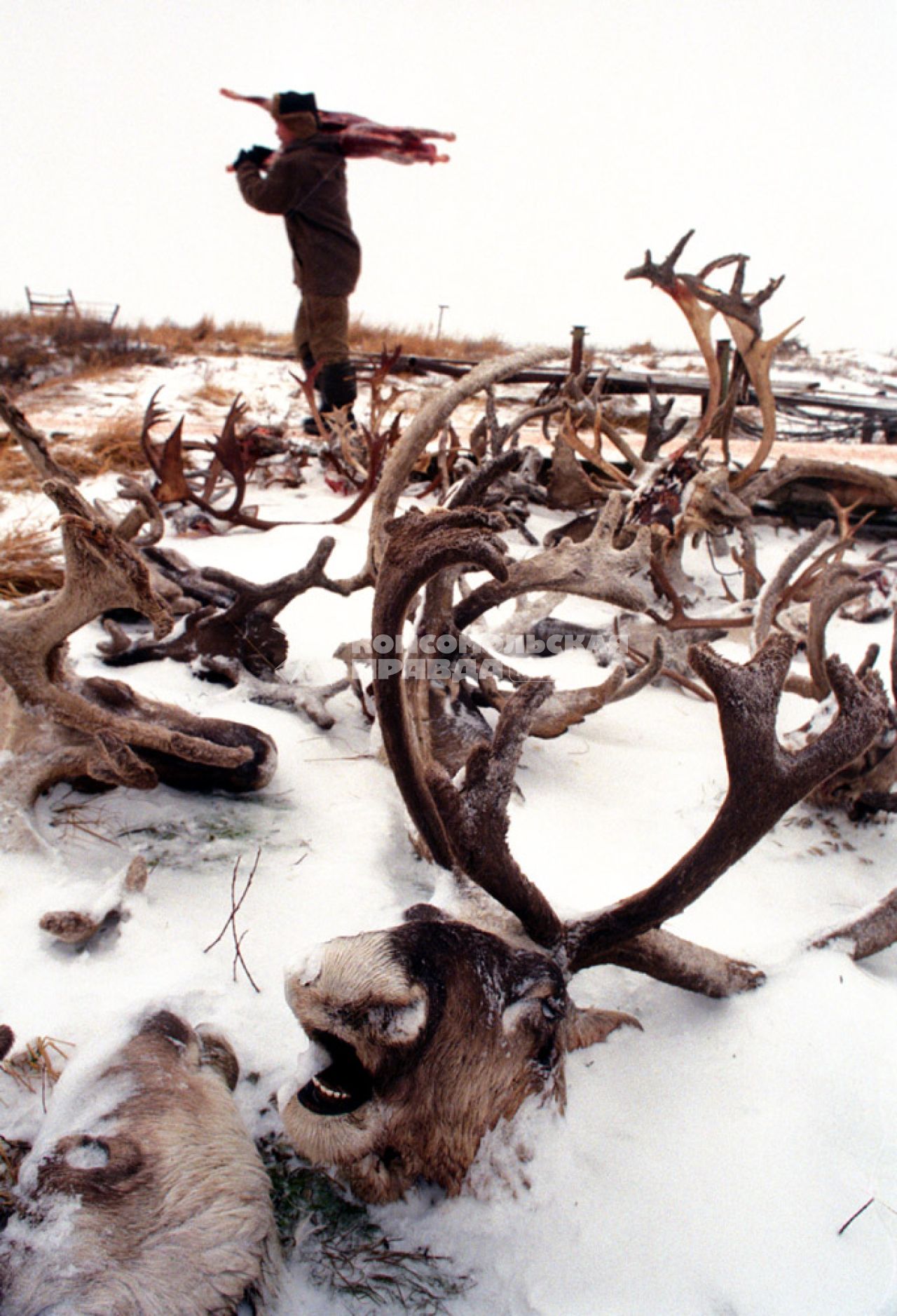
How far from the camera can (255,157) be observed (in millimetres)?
5961

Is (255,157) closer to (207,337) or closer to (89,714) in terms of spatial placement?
(89,714)

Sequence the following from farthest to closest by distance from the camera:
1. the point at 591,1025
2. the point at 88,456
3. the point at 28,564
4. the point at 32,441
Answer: the point at 88,456 → the point at 28,564 → the point at 32,441 → the point at 591,1025

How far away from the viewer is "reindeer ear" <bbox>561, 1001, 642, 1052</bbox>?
1056mm

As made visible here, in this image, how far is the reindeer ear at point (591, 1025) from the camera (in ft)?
3.46

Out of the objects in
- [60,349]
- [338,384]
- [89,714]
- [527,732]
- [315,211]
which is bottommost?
[89,714]

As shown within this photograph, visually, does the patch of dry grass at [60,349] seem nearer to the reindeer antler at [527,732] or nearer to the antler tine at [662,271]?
the antler tine at [662,271]

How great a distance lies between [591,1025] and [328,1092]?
40 cm

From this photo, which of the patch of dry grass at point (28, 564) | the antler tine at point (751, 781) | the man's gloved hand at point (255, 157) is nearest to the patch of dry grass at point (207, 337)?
the man's gloved hand at point (255, 157)

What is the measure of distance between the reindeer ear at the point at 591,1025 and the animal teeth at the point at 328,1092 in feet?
1.04

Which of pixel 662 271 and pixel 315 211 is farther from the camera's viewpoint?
pixel 315 211

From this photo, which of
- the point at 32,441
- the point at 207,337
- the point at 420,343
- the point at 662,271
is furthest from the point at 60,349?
the point at 32,441

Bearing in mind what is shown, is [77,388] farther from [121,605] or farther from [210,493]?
[121,605]

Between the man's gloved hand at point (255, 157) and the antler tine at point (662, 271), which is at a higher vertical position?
the man's gloved hand at point (255, 157)

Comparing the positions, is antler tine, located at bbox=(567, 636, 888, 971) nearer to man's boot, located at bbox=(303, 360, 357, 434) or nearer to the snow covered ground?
the snow covered ground
